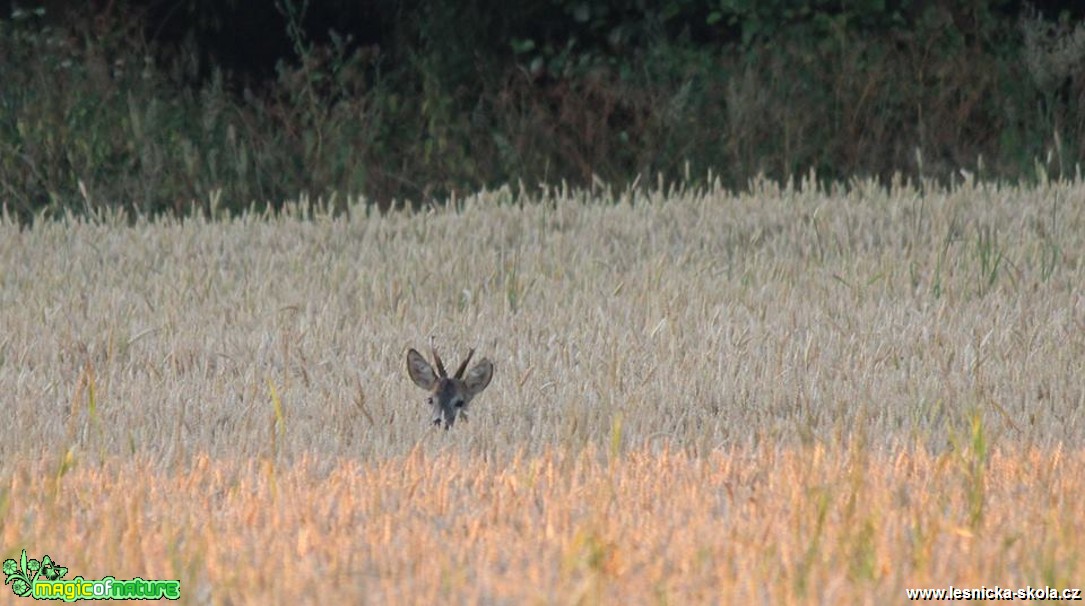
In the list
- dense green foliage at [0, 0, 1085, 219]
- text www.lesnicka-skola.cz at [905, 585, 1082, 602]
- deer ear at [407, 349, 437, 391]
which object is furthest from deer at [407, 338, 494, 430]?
dense green foliage at [0, 0, 1085, 219]

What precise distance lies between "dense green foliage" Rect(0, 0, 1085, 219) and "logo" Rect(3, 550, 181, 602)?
6.43 metres

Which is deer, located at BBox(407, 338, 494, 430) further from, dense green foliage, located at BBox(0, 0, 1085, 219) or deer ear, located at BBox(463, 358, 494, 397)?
dense green foliage, located at BBox(0, 0, 1085, 219)

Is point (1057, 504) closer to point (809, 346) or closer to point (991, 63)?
point (809, 346)

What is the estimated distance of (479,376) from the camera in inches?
195

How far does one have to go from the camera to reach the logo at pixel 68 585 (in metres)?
3.40

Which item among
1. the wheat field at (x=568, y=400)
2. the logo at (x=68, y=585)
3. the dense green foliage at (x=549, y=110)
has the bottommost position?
the logo at (x=68, y=585)

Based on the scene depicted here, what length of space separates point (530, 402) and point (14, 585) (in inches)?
81.1

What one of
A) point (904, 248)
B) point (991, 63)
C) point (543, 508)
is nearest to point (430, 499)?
point (543, 508)

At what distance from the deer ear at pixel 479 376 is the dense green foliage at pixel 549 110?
5.22 m

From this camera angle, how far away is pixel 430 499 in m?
4.10

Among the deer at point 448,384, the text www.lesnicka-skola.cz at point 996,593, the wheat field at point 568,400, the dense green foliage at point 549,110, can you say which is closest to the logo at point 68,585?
the wheat field at point 568,400

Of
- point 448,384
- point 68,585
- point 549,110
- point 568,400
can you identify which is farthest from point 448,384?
point 549,110

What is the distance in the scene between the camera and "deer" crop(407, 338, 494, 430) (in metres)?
4.92

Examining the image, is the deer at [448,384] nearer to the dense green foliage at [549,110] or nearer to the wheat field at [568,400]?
the wheat field at [568,400]
